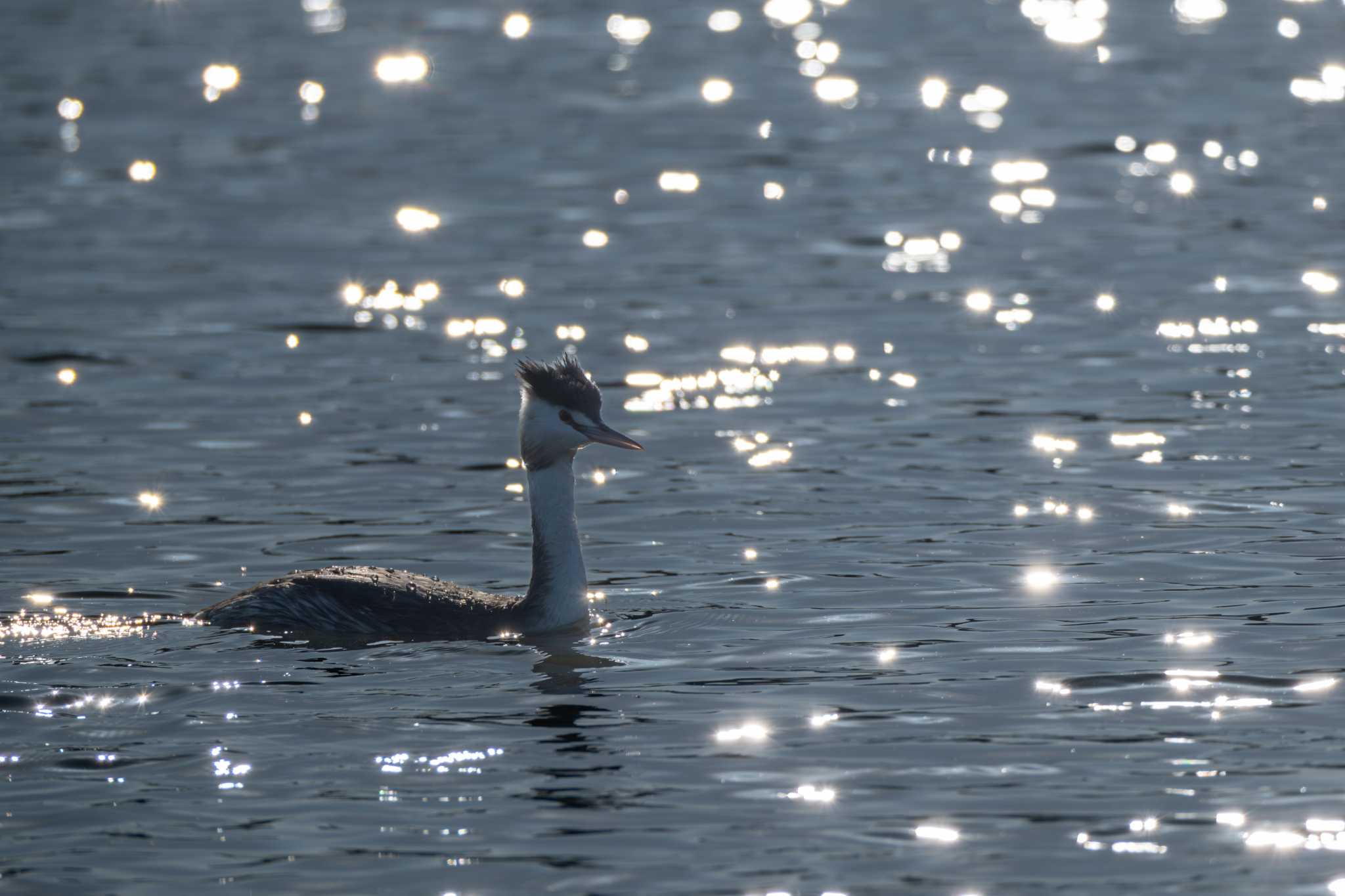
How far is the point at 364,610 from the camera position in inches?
557

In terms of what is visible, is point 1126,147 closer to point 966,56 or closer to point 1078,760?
point 966,56

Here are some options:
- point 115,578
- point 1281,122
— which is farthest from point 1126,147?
point 115,578

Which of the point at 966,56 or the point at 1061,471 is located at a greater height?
the point at 966,56

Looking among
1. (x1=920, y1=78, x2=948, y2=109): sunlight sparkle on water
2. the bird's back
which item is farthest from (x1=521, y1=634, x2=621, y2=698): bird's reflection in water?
(x1=920, y1=78, x2=948, y2=109): sunlight sparkle on water

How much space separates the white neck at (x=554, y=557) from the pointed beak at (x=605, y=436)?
312 mm

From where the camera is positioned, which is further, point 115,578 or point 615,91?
point 615,91

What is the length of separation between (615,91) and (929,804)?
102ft

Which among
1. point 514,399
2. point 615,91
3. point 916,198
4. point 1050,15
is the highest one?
point 1050,15

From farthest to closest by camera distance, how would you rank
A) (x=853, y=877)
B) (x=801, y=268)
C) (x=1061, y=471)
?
(x=801, y=268), (x=1061, y=471), (x=853, y=877)

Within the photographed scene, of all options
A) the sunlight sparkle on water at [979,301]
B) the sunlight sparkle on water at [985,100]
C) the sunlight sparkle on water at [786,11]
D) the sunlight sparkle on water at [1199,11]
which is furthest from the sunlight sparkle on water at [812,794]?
the sunlight sparkle on water at [786,11]

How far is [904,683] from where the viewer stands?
1305 centimetres

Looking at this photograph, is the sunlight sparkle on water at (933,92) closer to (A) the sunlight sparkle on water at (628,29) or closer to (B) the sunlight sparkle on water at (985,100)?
(B) the sunlight sparkle on water at (985,100)

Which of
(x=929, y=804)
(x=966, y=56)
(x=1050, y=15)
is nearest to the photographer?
(x=929, y=804)

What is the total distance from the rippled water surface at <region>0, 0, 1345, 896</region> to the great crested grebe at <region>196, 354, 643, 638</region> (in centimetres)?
21
